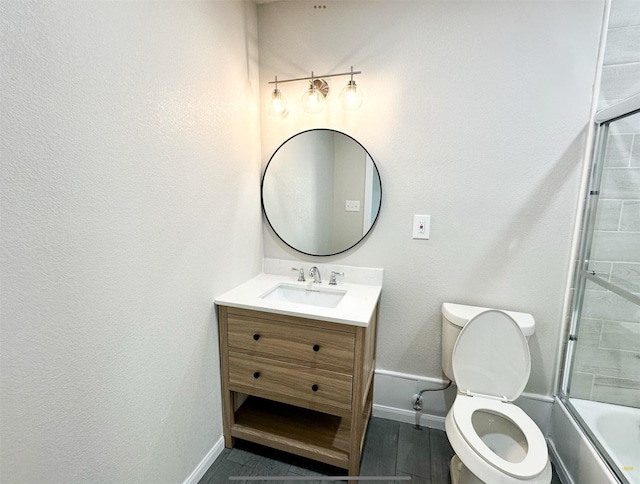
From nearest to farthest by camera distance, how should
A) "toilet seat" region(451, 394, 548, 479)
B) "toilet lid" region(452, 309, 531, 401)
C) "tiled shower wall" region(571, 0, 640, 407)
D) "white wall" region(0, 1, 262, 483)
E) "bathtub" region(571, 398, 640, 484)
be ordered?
"white wall" region(0, 1, 262, 483), "toilet seat" region(451, 394, 548, 479), "bathtub" region(571, 398, 640, 484), "tiled shower wall" region(571, 0, 640, 407), "toilet lid" region(452, 309, 531, 401)

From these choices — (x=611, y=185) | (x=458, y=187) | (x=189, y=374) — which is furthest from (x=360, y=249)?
(x=611, y=185)

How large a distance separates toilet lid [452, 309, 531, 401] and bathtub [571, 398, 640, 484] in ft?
1.23

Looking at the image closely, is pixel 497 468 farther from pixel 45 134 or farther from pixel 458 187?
pixel 45 134

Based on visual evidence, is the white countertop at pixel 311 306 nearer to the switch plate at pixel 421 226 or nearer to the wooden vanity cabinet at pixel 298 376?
the wooden vanity cabinet at pixel 298 376

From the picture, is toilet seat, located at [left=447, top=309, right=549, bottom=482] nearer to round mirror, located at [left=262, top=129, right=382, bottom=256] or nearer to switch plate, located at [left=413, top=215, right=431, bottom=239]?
switch plate, located at [left=413, top=215, right=431, bottom=239]

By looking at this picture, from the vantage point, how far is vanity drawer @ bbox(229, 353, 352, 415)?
1.52 meters

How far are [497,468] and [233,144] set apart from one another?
5.98 ft

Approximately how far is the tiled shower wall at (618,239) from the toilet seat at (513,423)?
1.88 feet

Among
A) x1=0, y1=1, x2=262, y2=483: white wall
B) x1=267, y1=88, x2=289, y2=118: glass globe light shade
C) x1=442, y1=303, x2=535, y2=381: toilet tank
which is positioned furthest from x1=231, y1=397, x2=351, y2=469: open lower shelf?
x1=267, y1=88, x2=289, y2=118: glass globe light shade

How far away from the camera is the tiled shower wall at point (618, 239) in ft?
4.69

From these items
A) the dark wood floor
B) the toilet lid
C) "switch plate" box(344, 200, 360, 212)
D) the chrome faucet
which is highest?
"switch plate" box(344, 200, 360, 212)

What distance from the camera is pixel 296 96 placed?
74.6 inches

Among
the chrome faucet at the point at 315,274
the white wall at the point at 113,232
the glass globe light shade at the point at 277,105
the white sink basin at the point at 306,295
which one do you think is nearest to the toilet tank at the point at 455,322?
the white sink basin at the point at 306,295

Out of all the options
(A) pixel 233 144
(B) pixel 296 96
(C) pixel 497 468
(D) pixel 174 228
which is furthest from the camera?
(B) pixel 296 96
